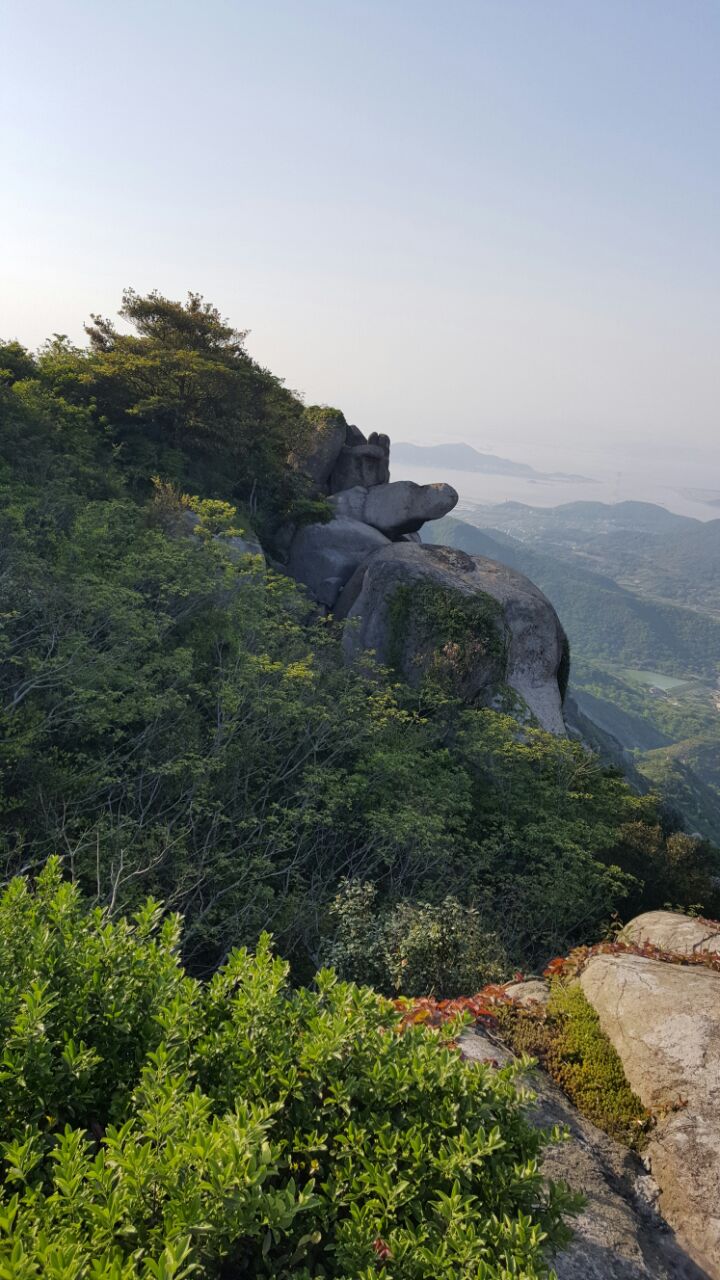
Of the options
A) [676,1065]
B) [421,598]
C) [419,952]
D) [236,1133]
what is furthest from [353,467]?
[236,1133]

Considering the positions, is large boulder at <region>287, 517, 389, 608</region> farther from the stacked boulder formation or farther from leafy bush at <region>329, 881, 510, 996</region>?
leafy bush at <region>329, 881, 510, 996</region>

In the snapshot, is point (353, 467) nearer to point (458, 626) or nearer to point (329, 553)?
point (329, 553)

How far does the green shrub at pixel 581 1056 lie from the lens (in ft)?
17.5

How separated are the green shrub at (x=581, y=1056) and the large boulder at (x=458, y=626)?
51.7ft

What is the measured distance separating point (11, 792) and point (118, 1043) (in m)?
9.27

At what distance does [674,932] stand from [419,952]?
13.5ft

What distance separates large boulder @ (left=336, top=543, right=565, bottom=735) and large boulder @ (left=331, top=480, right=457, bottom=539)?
4.45 metres

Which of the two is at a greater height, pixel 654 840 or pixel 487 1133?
pixel 487 1133

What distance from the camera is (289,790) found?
15.2 metres

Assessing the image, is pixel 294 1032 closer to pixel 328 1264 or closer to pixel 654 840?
pixel 328 1264

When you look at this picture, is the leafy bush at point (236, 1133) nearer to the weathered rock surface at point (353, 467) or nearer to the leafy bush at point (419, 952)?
the leafy bush at point (419, 952)

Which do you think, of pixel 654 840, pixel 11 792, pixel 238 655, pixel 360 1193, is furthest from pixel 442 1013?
pixel 654 840

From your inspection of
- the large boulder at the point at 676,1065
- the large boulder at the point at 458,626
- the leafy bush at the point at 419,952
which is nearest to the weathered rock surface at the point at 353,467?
Answer: the large boulder at the point at 458,626

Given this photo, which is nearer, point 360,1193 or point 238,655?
point 360,1193
